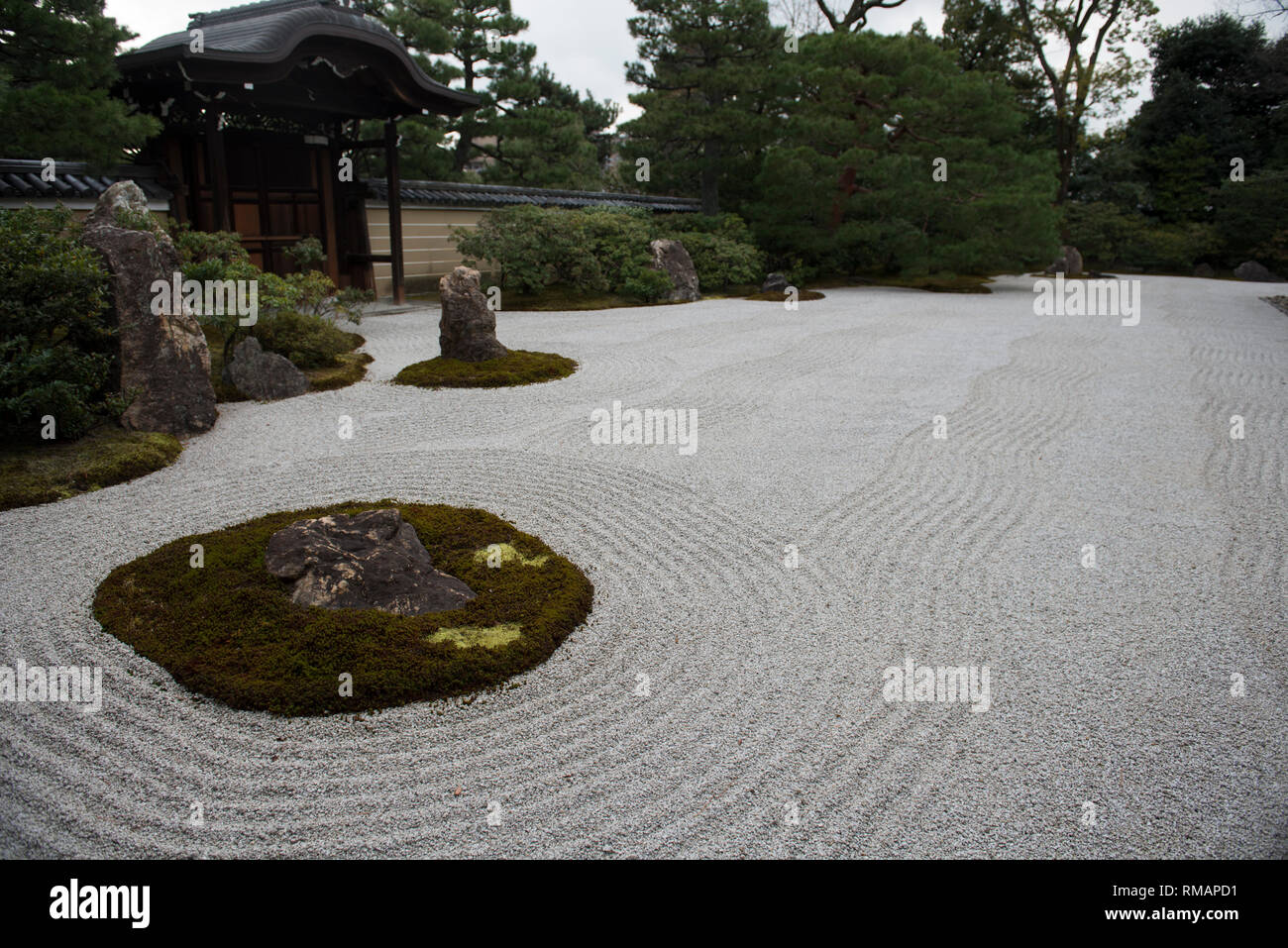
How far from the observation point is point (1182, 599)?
441 centimetres

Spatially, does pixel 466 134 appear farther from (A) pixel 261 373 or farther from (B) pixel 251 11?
(A) pixel 261 373

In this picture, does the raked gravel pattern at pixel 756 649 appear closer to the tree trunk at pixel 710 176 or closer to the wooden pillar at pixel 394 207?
the wooden pillar at pixel 394 207

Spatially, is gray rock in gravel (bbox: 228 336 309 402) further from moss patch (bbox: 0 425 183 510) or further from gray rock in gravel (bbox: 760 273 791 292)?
gray rock in gravel (bbox: 760 273 791 292)

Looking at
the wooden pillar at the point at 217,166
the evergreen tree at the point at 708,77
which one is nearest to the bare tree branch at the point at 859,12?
the evergreen tree at the point at 708,77

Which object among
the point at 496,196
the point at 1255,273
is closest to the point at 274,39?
the point at 496,196

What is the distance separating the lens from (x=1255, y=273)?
2317 cm

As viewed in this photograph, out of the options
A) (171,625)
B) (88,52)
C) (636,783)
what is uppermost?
(88,52)

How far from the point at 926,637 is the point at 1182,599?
155 centimetres

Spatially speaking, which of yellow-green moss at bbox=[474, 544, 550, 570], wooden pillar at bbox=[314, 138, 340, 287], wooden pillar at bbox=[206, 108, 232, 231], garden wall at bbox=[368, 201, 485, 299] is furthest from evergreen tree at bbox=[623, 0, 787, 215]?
yellow-green moss at bbox=[474, 544, 550, 570]

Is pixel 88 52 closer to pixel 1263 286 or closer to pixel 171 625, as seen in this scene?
pixel 171 625

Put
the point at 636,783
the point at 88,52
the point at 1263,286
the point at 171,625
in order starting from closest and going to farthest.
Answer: the point at 636,783, the point at 171,625, the point at 88,52, the point at 1263,286

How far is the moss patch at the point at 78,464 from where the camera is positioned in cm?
→ 553

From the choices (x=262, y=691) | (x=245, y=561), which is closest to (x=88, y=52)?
(x=245, y=561)

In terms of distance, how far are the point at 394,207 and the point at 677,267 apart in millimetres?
5304
